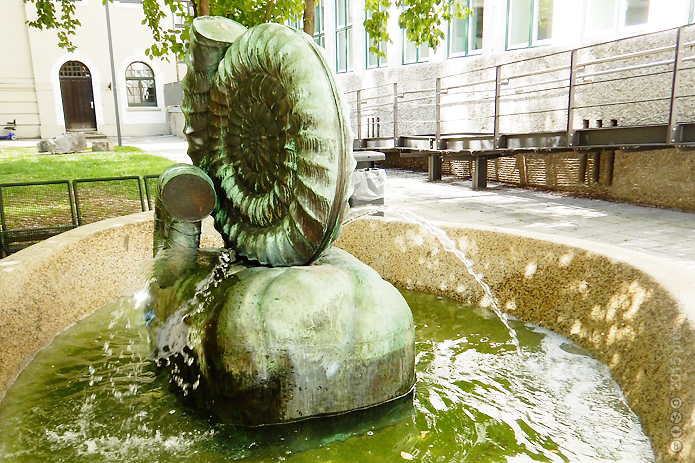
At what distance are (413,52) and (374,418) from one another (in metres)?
14.5

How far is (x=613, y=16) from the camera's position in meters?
10.1

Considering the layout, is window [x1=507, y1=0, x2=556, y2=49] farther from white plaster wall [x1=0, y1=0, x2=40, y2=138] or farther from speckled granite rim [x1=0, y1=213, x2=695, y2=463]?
white plaster wall [x1=0, y1=0, x2=40, y2=138]

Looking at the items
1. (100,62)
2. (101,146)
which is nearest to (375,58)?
(101,146)

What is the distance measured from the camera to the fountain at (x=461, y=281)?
2.52 m

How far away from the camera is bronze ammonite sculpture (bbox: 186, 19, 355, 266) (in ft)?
8.45

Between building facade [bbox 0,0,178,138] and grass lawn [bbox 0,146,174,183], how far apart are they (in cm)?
1207

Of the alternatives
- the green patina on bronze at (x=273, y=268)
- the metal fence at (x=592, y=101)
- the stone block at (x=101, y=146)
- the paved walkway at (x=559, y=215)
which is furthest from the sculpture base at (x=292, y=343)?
the stone block at (x=101, y=146)

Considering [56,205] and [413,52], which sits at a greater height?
[413,52]

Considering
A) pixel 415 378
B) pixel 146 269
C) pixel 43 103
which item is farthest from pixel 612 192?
pixel 43 103

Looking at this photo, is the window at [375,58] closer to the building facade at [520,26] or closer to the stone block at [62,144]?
the building facade at [520,26]

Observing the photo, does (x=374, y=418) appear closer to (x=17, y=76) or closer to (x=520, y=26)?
(x=520, y=26)

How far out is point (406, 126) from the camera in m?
15.8

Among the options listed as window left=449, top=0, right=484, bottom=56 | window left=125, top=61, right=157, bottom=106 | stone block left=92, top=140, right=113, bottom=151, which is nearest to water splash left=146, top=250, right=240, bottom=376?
window left=449, top=0, right=484, bottom=56

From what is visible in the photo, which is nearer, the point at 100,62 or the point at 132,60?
the point at 100,62
